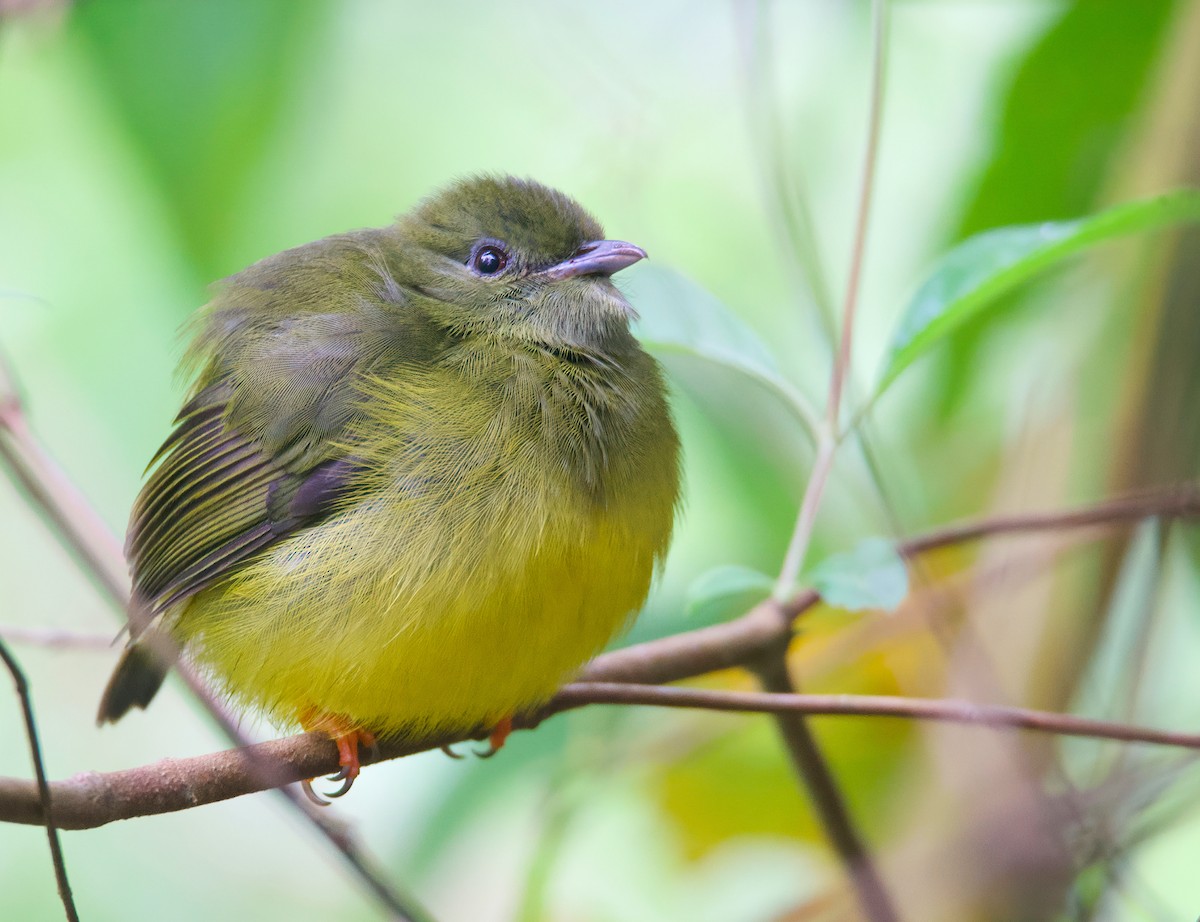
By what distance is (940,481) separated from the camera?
353 cm

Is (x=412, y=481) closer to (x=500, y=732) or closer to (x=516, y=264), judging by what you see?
(x=500, y=732)

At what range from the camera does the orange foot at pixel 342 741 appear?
2418mm

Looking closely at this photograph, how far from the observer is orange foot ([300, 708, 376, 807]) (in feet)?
7.93

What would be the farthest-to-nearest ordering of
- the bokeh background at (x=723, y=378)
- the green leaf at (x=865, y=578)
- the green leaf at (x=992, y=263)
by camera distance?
the bokeh background at (x=723, y=378) < the green leaf at (x=992, y=263) < the green leaf at (x=865, y=578)

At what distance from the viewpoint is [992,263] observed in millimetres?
2451

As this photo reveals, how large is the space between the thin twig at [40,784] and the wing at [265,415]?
36.8 inches

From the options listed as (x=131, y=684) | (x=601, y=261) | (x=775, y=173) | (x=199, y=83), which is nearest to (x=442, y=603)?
(x=601, y=261)

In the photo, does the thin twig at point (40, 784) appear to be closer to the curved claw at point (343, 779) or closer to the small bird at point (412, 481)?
the small bird at point (412, 481)

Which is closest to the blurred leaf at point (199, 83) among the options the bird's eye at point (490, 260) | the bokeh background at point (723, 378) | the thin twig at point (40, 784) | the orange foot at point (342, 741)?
the bokeh background at point (723, 378)

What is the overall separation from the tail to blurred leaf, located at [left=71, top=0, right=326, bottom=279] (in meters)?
1.22

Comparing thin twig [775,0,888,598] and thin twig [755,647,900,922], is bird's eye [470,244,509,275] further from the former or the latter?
thin twig [755,647,900,922]

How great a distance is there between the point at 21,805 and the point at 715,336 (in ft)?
5.33

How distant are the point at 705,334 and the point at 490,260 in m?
0.62

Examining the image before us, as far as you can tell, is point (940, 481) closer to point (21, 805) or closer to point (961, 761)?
point (961, 761)
